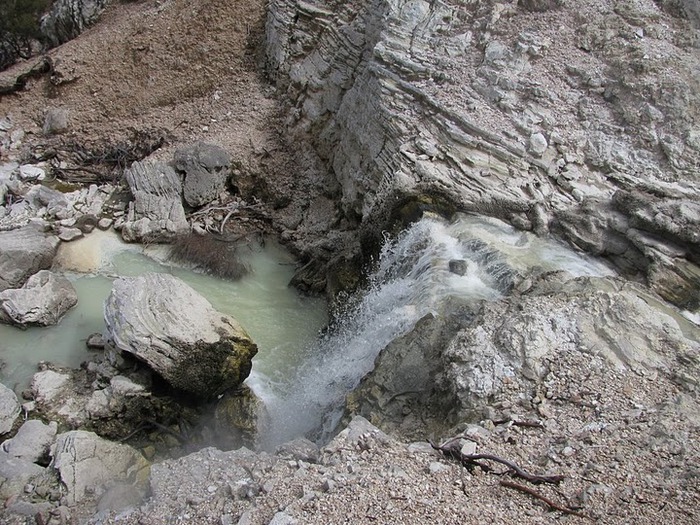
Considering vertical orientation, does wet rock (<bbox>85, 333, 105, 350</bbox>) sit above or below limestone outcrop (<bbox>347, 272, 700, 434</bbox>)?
below

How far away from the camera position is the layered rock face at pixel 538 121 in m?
9.31

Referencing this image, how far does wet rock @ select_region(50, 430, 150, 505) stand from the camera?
6902mm

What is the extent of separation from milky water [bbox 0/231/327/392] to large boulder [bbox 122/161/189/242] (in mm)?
308

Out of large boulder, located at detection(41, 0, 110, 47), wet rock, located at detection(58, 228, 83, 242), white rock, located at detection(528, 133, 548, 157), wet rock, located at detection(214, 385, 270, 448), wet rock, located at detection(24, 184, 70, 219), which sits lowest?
wet rock, located at detection(58, 228, 83, 242)

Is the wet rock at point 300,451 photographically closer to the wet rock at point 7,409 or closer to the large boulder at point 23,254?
the wet rock at point 7,409

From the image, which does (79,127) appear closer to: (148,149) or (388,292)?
(148,149)

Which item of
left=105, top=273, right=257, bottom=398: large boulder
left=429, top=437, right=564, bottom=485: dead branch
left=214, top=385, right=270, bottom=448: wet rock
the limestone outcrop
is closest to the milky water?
left=214, top=385, right=270, bottom=448: wet rock

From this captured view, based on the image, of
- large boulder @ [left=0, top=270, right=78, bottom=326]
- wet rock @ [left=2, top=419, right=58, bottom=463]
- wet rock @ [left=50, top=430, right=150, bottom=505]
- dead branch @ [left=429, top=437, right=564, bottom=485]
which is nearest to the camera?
dead branch @ [left=429, top=437, right=564, bottom=485]

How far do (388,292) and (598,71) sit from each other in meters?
6.18

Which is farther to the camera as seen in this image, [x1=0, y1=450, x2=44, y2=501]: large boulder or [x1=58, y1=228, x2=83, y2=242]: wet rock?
[x1=58, y1=228, x2=83, y2=242]: wet rock

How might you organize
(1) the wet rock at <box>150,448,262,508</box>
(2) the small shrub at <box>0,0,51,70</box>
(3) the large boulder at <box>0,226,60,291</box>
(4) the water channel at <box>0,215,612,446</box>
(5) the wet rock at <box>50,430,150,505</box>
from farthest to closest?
(2) the small shrub at <box>0,0,51,70</box> < (3) the large boulder at <box>0,226,60,291</box> < (4) the water channel at <box>0,215,612,446</box> < (5) the wet rock at <box>50,430,150,505</box> < (1) the wet rock at <box>150,448,262,508</box>

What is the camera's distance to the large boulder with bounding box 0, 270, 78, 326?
966cm

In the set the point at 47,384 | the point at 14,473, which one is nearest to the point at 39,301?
the point at 47,384

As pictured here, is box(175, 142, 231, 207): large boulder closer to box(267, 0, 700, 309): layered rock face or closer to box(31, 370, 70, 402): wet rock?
box(267, 0, 700, 309): layered rock face
